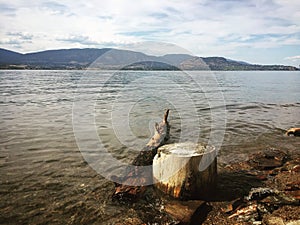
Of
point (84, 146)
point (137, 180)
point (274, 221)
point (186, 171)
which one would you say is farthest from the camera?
point (84, 146)

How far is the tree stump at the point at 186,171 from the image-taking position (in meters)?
6.89

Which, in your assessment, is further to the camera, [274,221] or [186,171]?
[186,171]

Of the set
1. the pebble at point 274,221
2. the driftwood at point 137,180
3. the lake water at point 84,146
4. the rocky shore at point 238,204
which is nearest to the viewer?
the pebble at point 274,221

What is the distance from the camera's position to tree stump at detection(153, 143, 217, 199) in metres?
6.89

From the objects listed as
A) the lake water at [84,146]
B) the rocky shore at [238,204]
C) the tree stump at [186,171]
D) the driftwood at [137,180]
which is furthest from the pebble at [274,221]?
the driftwood at [137,180]

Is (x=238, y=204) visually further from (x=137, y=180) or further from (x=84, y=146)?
(x=84, y=146)

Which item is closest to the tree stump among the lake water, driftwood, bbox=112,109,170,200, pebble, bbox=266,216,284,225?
driftwood, bbox=112,109,170,200

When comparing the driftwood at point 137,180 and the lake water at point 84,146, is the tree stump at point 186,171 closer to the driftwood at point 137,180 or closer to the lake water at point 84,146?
the driftwood at point 137,180

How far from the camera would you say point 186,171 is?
689cm

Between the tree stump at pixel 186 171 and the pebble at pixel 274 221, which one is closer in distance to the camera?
the pebble at pixel 274 221

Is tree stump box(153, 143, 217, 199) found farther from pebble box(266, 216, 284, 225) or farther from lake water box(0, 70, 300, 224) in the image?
pebble box(266, 216, 284, 225)

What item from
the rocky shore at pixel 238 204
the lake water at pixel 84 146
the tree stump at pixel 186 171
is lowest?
the lake water at pixel 84 146

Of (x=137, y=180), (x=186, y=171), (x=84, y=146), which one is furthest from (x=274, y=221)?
(x=84, y=146)

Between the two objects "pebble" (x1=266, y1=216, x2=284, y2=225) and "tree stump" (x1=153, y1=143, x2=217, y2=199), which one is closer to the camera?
"pebble" (x1=266, y1=216, x2=284, y2=225)
